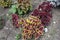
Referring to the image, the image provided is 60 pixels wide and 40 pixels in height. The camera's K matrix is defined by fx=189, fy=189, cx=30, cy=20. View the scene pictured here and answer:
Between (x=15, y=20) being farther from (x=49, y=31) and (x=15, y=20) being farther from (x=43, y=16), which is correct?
(x=49, y=31)

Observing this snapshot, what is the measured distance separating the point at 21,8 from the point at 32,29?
955 mm

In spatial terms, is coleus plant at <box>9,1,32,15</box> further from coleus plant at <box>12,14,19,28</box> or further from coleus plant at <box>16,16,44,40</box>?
coleus plant at <box>16,16,44,40</box>

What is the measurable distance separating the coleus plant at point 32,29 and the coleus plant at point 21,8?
2.08ft

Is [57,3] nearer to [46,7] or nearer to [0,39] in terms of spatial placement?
[46,7]

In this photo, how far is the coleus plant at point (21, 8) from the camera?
5.26 metres

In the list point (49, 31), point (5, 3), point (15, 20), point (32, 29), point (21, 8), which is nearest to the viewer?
point (32, 29)

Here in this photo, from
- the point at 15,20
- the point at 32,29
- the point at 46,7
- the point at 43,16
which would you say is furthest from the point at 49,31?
the point at 15,20

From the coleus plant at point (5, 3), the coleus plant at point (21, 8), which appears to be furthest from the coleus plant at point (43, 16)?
the coleus plant at point (5, 3)

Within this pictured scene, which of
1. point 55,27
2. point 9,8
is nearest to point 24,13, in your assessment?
point 9,8

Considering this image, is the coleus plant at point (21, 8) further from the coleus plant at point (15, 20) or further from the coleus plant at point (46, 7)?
the coleus plant at point (46, 7)

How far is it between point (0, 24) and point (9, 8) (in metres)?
0.75

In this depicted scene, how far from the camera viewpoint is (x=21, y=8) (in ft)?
17.4

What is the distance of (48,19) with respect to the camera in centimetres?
498

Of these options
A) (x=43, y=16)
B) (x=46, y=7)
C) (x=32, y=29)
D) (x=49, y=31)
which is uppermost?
(x=46, y=7)
